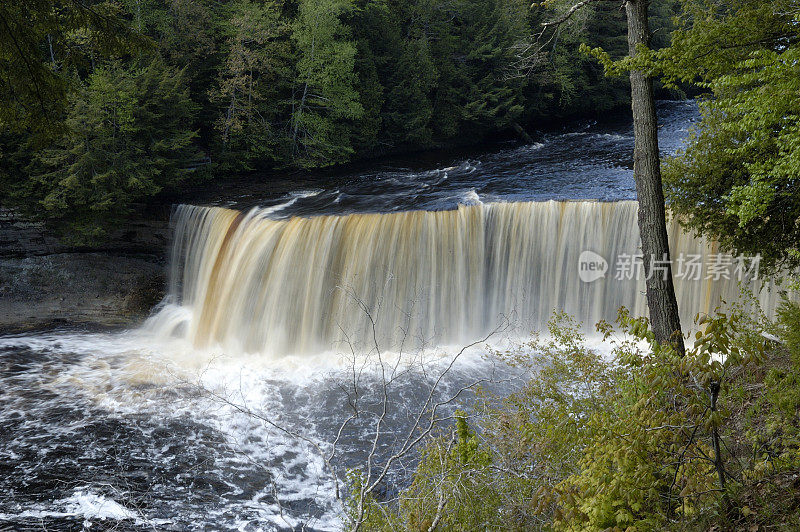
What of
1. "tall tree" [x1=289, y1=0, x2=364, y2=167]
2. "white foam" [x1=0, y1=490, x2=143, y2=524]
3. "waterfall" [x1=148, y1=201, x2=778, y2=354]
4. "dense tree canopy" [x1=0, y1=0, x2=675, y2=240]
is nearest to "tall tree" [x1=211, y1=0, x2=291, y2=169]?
"dense tree canopy" [x1=0, y1=0, x2=675, y2=240]

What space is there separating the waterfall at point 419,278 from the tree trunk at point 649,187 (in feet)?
18.8

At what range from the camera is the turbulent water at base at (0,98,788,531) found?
8.11 m

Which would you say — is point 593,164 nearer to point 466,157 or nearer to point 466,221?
point 466,157

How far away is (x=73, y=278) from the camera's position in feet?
46.6

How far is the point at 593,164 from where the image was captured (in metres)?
17.0

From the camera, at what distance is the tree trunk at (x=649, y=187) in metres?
6.30

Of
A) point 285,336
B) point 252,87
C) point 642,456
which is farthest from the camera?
point 252,87

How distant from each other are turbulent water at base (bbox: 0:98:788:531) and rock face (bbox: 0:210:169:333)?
492 millimetres

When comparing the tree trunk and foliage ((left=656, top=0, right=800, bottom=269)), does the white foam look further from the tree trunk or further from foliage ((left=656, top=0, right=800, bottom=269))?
foliage ((left=656, top=0, right=800, bottom=269))

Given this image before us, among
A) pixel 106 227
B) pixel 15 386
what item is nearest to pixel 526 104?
pixel 106 227

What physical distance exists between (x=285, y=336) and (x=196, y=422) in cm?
308

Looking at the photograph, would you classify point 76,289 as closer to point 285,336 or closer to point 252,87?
point 285,336

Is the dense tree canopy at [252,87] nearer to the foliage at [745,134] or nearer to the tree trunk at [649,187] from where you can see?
the foliage at [745,134]

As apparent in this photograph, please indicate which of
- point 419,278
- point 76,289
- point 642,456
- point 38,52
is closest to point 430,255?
point 419,278
